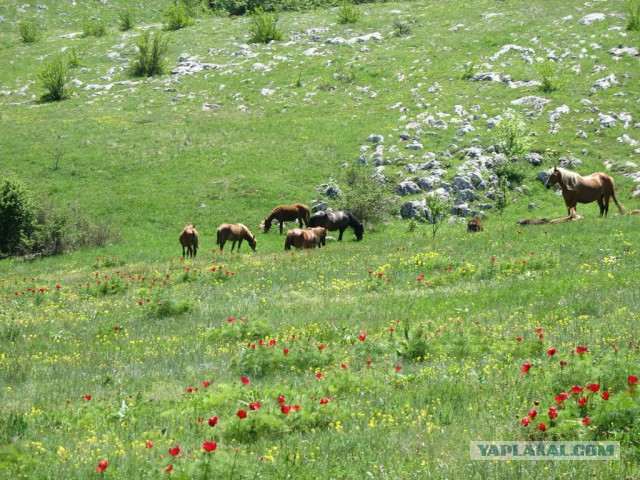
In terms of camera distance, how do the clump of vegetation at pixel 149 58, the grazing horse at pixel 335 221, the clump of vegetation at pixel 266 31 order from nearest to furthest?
the grazing horse at pixel 335 221, the clump of vegetation at pixel 149 58, the clump of vegetation at pixel 266 31

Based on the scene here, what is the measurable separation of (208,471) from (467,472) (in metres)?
2.59

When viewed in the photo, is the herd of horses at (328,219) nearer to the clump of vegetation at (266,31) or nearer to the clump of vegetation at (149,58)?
the clump of vegetation at (149,58)

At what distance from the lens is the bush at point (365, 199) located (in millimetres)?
42344

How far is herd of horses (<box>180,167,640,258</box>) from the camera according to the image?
A: 29.9m

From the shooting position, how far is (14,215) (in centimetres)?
4016

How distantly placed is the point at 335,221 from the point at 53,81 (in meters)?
43.4

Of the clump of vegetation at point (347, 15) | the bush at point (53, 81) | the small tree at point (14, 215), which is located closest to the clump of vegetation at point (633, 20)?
the clump of vegetation at point (347, 15)

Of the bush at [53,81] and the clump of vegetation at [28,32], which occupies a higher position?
the clump of vegetation at [28,32]

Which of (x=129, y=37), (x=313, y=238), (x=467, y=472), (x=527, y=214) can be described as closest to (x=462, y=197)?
(x=527, y=214)

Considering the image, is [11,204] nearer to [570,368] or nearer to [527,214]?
[527,214]

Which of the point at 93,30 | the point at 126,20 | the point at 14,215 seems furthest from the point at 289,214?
the point at 126,20

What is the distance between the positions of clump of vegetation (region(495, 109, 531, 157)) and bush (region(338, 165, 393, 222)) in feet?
34.3

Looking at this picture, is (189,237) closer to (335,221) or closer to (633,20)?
(335,221)

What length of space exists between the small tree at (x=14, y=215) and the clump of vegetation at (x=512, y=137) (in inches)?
1352
